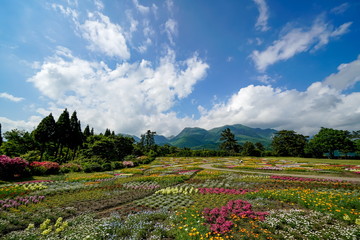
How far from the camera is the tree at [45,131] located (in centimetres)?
3225

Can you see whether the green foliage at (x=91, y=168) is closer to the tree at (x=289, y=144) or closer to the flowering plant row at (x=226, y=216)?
the flowering plant row at (x=226, y=216)

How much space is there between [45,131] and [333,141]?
83552 millimetres

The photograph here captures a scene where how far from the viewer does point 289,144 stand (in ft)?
202

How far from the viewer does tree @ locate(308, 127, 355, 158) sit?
46.5 meters

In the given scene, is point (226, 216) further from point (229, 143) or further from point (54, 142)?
point (229, 143)

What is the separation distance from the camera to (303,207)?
7.69 meters

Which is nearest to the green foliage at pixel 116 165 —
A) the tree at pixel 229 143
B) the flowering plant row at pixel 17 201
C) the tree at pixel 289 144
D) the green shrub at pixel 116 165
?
the green shrub at pixel 116 165

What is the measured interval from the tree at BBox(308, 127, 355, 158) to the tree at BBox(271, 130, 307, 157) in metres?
7.33

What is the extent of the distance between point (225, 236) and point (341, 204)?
Answer: 667cm

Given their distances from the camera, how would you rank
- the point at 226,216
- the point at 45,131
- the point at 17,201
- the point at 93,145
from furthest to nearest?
1. the point at 93,145
2. the point at 45,131
3. the point at 17,201
4. the point at 226,216

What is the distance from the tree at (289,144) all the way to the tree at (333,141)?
7329 mm

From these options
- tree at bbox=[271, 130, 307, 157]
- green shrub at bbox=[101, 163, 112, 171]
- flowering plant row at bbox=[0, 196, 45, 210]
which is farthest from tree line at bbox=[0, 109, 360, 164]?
flowering plant row at bbox=[0, 196, 45, 210]

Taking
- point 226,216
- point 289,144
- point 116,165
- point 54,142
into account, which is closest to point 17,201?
point 226,216

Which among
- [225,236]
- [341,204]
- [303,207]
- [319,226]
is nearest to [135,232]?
[225,236]
